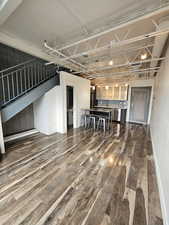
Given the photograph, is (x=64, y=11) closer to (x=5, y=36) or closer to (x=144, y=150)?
(x=5, y=36)

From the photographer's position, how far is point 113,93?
24.5 feet

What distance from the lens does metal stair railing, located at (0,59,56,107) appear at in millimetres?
3550

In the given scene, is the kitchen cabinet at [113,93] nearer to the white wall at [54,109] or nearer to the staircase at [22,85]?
the white wall at [54,109]

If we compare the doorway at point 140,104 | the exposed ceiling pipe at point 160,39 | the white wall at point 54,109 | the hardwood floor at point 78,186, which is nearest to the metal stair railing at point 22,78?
the white wall at point 54,109

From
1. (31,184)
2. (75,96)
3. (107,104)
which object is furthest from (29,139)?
Result: (107,104)

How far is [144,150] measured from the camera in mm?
3256

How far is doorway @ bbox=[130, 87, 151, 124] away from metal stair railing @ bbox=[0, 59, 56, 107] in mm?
5335

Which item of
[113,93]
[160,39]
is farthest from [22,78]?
[113,93]

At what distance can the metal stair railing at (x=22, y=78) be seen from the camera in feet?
11.6

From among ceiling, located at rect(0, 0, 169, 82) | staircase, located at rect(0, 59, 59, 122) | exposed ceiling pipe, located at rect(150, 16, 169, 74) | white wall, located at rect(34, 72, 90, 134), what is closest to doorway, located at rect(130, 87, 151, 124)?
ceiling, located at rect(0, 0, 169, 82)

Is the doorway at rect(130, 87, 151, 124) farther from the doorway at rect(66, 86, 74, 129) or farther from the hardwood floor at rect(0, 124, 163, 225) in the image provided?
the doorway at rect(66, 86, 74, 129)

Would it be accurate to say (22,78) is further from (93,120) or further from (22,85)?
(93,120)

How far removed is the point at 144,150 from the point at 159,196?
67.2 inches

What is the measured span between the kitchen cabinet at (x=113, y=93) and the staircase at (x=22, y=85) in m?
4.11
